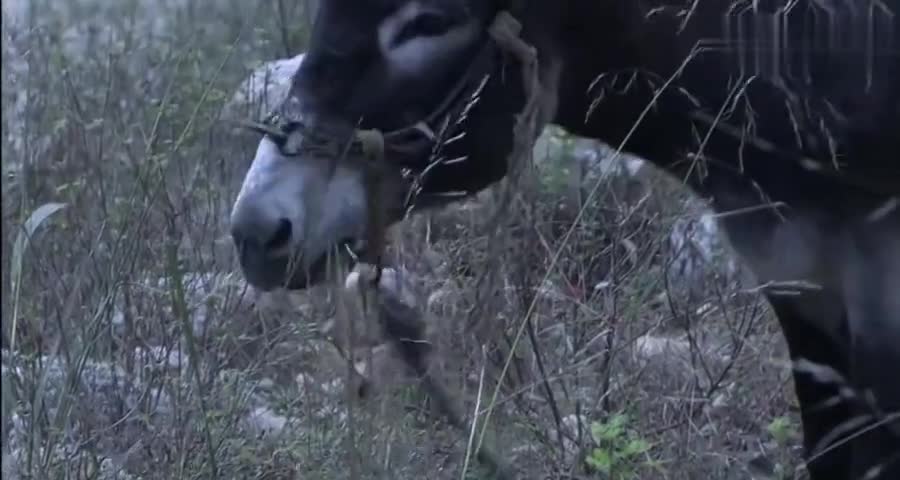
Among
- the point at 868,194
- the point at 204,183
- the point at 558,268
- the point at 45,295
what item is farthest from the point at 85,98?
the point at 868,194

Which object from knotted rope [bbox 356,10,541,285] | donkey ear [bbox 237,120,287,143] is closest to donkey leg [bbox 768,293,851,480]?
knotted rope [bbox 356,10,541,285]

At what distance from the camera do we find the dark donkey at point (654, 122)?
151 centimetres

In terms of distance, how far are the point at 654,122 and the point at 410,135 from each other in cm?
33

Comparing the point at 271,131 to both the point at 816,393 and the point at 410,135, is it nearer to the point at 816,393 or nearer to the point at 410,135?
the point at 410,135

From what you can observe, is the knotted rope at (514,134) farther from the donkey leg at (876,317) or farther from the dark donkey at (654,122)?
the donkey leg at (876,317)

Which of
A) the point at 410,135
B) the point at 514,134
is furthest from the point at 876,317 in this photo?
the point at 410,135

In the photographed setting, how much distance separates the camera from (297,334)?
164cm

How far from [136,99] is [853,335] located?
1361mm

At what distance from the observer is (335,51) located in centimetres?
151

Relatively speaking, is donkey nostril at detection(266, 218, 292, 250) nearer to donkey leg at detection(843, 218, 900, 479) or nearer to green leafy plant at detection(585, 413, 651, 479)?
green leafy plant at detection(585, 413, 651, 479)

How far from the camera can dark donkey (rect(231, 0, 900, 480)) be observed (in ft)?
4.95

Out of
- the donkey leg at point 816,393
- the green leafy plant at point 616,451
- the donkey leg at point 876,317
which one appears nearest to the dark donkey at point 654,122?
the donkey leg at point 876,317

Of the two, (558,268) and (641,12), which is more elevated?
(641,12)

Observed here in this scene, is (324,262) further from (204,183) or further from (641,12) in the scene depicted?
(204,183)
